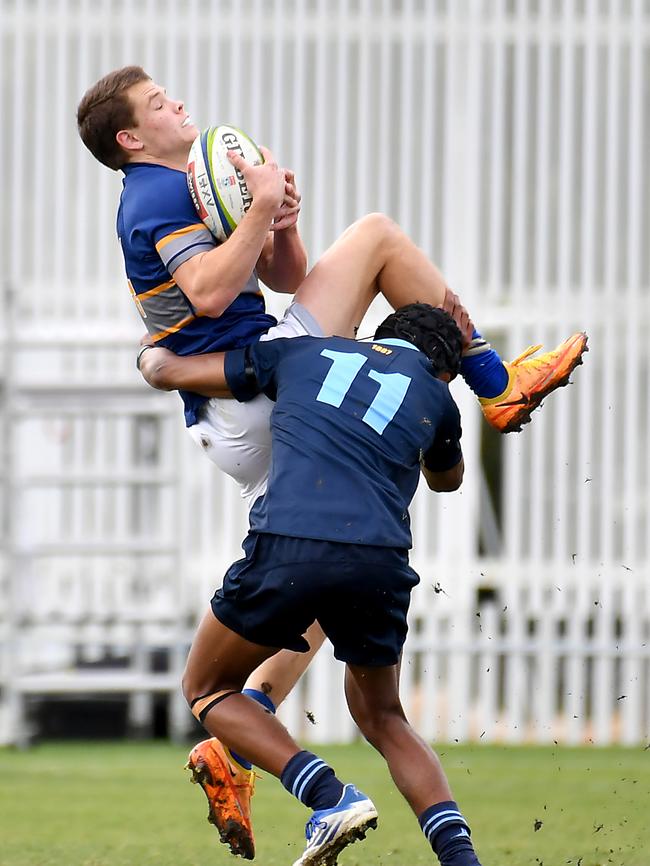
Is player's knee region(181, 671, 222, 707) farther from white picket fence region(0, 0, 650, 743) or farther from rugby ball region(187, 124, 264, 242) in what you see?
white picket fence region(0, 0, 650, 743)

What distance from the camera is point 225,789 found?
4266mm

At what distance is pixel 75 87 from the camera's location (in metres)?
10.5

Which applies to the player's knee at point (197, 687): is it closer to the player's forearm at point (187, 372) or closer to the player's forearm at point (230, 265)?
the player's forearm at point (187, 372)

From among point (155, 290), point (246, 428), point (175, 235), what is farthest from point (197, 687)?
Result: point (175, 235)

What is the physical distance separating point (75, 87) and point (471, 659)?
14.9 feet

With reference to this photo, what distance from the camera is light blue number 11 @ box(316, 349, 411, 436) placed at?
Result: 154 inches

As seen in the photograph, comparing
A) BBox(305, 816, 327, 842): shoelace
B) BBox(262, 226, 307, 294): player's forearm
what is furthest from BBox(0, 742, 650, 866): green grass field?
BBox(262, 226, 307, 294): player's forearm

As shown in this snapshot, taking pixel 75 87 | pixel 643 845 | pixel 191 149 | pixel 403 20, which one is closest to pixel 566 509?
pixel 403 20

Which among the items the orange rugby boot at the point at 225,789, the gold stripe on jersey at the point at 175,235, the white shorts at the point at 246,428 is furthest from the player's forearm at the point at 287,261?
the orange rugby boot at the point at 225,789

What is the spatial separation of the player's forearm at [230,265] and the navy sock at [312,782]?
117 centimetres

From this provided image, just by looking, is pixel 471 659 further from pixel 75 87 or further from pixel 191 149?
pixel 191 149

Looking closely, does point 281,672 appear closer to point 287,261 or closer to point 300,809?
point 287,261

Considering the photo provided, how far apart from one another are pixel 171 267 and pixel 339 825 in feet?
4.94

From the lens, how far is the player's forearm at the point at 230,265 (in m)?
4.09
